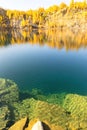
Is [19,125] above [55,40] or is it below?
above

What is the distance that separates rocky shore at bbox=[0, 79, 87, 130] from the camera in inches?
789

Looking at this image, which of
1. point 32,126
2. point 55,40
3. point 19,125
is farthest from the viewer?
point 55,40

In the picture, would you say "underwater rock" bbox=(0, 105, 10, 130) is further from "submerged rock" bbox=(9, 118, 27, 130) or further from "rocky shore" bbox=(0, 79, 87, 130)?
"submerged rock" bbox=(9, 118, 27, 130)

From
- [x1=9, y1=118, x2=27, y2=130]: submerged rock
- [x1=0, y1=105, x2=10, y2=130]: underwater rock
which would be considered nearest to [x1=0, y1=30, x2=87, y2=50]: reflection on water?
[x1=0, y1=105, x2=10, y2=130]: underwater rock

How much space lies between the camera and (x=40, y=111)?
74.6 ft

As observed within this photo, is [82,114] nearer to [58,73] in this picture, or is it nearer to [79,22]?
[58,73]

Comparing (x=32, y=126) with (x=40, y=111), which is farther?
(x=40, y=111)

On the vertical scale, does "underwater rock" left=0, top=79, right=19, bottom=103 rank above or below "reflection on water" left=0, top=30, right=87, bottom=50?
above

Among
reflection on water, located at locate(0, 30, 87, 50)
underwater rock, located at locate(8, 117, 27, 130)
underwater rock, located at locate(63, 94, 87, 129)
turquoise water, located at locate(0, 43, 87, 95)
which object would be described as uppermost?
underwater rock, located at locate(8, 117, 27, 130)

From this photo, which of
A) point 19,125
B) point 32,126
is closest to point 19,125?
point 19,125

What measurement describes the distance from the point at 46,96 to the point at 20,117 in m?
7.26

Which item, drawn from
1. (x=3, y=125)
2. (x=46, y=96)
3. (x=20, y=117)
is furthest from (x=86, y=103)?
(x=3, y=125)

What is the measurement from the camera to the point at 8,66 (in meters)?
45.9

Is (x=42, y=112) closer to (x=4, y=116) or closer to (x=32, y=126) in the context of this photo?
(x=4, y=116)
